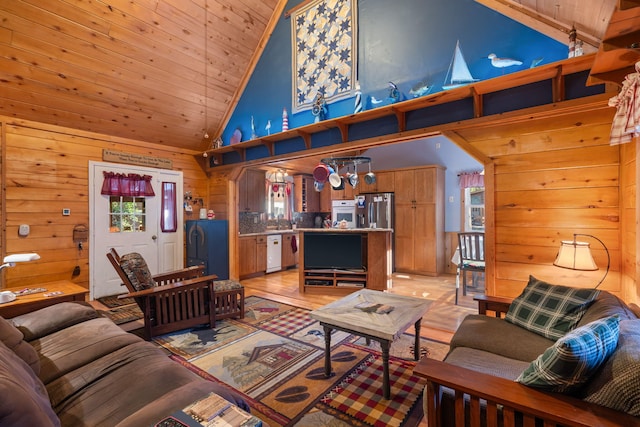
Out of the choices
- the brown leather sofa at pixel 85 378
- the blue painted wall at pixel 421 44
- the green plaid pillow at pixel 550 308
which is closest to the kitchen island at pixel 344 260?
the blue painted wall at pixel 421 44

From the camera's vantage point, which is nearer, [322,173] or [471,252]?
[471,252]

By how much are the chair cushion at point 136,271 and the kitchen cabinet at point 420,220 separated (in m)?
4.69

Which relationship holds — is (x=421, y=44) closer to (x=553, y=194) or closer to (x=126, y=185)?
(x=553, y=194)

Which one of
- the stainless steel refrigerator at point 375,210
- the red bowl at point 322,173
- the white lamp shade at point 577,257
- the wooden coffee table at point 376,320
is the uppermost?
the red bowl at point 322,173

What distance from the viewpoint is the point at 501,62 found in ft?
8.71

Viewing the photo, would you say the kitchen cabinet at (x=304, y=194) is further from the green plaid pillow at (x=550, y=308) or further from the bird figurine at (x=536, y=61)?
the green plaid pillow at (x=550, y=308)

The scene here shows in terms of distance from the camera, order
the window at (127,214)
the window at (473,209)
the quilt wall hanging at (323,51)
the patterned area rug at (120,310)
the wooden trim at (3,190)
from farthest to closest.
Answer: the window at (473,209) → the window at (127,214) → the quilt wall hanging at (323,51) → the wooden trim at (3,190) → the patterned area rug at (120,310)

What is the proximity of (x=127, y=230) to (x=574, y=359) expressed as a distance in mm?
5397

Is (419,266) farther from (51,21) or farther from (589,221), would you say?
(51,21)

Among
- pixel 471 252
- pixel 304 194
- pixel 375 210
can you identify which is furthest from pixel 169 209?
pixel 471 252

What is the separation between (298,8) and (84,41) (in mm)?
2796

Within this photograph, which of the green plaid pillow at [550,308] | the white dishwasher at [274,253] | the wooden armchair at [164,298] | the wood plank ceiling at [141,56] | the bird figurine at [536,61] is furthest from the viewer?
the white dishwasher at [274,253]

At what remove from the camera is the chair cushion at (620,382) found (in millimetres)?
967

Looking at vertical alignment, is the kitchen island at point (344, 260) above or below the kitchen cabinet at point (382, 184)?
below
